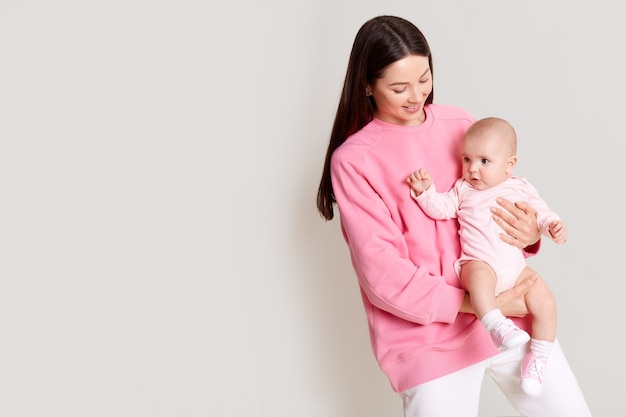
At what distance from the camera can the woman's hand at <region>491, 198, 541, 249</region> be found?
2.30 metres

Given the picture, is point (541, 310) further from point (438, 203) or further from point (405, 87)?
point (405, 87)

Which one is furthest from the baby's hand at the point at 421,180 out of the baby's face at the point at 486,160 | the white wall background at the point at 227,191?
the white wall background at the point at 227,191

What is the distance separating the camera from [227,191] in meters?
3.08

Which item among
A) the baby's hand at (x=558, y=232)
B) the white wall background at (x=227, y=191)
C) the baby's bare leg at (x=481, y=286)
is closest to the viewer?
the baby's bare leg at (x=481, y=286)

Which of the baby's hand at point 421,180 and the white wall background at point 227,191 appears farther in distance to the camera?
the white wall background at point 227,191

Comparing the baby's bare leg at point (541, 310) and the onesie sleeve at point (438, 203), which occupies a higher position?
the onesie sleeve at point (438, 203)

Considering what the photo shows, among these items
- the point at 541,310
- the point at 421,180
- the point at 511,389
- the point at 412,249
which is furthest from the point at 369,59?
the point at 511,389

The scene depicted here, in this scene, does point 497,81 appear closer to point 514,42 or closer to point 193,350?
point 514,42

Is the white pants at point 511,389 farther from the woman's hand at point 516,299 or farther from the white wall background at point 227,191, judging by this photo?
the white wall background at point 227,191

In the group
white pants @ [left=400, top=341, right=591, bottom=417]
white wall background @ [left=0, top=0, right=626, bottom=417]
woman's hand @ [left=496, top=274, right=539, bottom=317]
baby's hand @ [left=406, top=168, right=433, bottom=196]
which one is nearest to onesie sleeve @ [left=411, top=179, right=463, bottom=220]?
baby's hand @ [left=406, top=168, right=433, bottom=196]

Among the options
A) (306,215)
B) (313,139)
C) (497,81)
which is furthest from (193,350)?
(497,81)

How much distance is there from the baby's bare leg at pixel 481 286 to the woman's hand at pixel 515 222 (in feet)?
0.36

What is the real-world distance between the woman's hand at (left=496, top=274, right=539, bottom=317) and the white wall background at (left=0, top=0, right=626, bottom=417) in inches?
45.0

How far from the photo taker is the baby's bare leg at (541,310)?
90.3 inches
